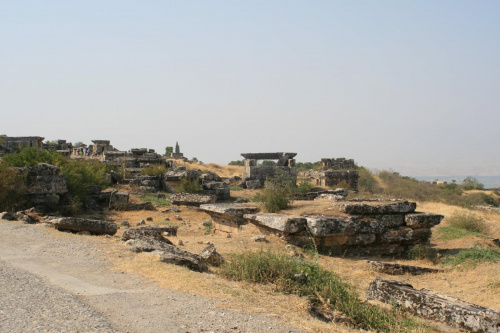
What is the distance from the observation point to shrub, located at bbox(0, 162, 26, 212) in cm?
1290

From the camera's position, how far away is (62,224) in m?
9.64

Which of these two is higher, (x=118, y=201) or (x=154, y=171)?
(x=154, y=171)

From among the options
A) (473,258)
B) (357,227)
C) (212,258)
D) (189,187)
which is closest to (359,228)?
(357,227)

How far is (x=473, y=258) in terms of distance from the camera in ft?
28.9

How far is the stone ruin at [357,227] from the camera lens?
9.26 meters

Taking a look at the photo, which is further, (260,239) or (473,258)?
(260,239)

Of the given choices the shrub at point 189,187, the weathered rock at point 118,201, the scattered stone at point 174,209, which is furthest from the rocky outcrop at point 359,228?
the shrub at point 189,187

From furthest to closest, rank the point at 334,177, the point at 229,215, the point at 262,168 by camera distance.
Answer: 1. the point at 334,177
2. the point at 262,168
3. the point at 229,215

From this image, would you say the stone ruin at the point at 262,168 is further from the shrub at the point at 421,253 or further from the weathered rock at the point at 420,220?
the shrub at the point at 421,253

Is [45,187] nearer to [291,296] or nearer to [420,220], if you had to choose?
[420,220]

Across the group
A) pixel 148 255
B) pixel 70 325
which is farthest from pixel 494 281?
pixel 70 325

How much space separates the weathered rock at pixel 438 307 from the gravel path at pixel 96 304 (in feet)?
7.53

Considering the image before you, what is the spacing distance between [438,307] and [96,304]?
3.94 meters

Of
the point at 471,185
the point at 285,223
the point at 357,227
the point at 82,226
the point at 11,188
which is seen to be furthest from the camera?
the point at 471,185
